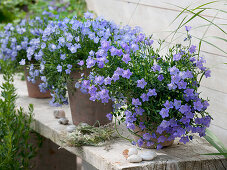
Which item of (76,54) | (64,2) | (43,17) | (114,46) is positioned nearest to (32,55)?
(43,17)

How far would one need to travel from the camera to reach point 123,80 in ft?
6.34

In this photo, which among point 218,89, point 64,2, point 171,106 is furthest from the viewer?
point 64,2

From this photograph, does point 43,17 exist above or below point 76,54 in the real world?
above

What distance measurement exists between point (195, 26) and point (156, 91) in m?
0.57

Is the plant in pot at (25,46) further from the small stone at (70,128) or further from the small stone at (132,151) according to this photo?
the small stone at (132,151)

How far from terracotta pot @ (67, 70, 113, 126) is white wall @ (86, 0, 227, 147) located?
46 cm

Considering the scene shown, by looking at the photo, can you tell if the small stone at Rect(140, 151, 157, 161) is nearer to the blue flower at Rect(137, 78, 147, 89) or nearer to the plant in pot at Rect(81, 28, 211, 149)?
the plant in pot at Rect(81, 28, 211, 149)

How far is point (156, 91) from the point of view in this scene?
75.3 inches

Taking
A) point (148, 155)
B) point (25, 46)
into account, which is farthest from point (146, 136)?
point (25, 46)

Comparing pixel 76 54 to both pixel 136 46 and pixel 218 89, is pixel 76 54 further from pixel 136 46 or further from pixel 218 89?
pixel 218 89

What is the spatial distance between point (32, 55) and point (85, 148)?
907 mm

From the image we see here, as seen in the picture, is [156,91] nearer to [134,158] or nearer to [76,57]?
[134,158]

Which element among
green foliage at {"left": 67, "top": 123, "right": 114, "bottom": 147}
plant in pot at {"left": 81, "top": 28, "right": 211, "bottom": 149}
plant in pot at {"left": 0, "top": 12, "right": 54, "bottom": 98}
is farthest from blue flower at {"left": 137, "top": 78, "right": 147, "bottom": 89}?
plant in pot at {"left": 0, "top": 12, "right": 54, "bottom": 98}

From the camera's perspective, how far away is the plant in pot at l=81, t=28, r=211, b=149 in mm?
1856
